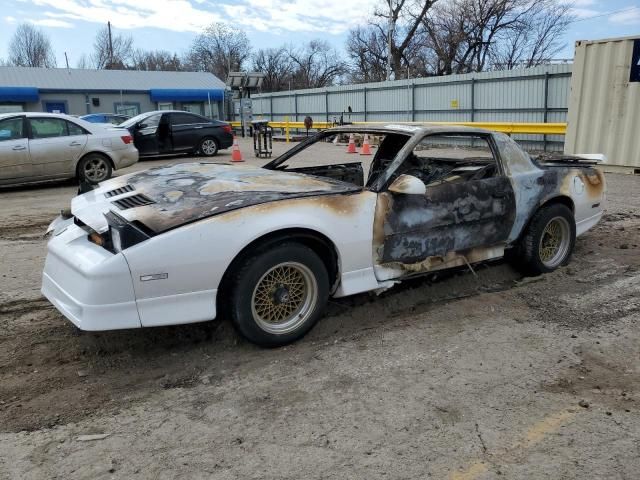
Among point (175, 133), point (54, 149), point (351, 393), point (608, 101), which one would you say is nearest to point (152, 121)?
point (175, 133)

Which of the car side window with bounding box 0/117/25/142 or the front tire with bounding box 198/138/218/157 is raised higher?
the car side window with bounding box 0/117/25/142

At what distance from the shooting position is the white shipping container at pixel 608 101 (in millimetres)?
11016

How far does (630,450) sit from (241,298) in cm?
215

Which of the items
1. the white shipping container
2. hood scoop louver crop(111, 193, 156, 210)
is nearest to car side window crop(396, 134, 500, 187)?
hood scoop louver crop(111, 193, 156, 210)

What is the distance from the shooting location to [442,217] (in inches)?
164

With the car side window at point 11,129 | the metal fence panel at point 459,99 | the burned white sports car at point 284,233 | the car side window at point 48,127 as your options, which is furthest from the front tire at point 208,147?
the burned white sports car at point 284,233

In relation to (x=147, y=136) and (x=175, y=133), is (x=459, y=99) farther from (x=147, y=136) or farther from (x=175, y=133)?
(x=147, y=136)

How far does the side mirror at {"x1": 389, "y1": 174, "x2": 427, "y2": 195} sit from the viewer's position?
148 inches

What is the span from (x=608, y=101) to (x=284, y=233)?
10469mm

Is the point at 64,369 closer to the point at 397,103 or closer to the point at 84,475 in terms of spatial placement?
the point at 84,475

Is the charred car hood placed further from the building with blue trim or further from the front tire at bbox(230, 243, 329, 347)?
the building with blue trim

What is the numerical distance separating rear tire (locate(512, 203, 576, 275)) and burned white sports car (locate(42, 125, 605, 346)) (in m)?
0.01

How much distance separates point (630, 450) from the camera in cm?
252

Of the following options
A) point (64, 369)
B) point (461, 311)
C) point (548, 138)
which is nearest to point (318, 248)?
point (461, 311)
